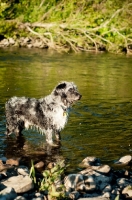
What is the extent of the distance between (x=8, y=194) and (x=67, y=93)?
159 inches

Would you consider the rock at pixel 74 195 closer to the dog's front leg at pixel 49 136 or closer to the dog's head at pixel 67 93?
the dog's head at pixel 67 93

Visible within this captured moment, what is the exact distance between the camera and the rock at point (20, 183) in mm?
7993

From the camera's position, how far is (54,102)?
11328mm

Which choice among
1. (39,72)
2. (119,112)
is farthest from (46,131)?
(39,72)

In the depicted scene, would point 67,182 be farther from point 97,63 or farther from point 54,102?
point 97,63

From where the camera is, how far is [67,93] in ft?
36.1

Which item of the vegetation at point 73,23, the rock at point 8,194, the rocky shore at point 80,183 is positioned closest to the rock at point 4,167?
the rocky shore at point 80,183

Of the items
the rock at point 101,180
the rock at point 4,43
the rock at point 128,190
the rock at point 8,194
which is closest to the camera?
the rock at point 8,194

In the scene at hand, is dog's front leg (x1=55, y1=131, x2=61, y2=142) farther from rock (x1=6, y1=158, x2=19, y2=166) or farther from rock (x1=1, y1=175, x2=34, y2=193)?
rock (x1=1, y1=175, x2=34, y2=193)

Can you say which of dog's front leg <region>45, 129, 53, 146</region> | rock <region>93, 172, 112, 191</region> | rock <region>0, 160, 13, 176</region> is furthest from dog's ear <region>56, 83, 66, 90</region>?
rock <region>93, 172, 112, 191</region>

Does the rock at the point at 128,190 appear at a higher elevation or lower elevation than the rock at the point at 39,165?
lower

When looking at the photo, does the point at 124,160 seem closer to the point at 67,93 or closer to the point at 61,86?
the point at 67,93

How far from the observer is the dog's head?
429 inches

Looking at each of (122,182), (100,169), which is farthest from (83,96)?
(122,182)
